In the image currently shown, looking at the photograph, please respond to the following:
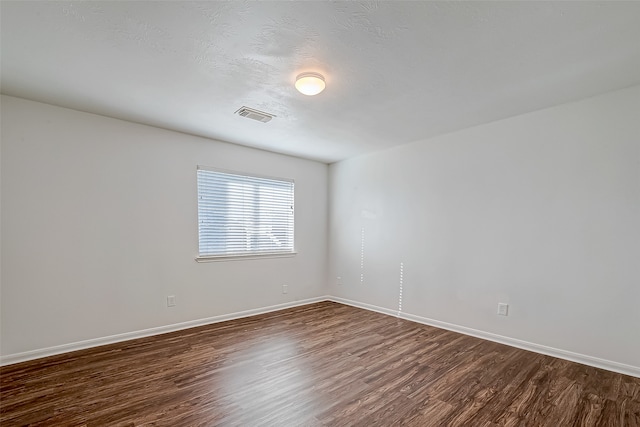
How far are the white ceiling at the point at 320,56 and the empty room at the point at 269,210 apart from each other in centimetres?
2

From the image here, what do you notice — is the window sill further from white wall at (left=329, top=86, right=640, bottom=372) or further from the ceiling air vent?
the ceiling air vent

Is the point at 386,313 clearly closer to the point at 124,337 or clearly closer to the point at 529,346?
the point at 529,346

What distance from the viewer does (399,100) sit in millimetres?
2771

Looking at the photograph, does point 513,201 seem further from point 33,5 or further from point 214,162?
point 33,5

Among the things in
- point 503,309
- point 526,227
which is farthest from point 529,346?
point 526,227

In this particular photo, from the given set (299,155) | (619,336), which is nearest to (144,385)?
(299,155)

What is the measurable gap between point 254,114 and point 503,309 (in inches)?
137

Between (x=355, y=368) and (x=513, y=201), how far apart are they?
245 cm

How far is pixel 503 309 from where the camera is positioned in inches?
127

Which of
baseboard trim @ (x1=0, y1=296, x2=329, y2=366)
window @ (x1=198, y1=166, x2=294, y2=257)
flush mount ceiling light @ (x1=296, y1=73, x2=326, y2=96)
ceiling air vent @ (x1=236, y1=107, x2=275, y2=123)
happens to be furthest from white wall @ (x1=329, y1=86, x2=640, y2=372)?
flush mount ceiling light @ (x1=296, y1=73, x2=326, y2=96)

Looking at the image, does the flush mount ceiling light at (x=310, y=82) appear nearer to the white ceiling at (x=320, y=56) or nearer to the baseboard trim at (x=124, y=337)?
the white ceiling at (x=320, y=56)

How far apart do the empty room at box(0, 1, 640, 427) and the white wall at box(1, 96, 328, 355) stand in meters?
0.02

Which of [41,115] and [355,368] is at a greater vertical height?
[41,115]

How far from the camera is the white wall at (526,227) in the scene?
259cm
